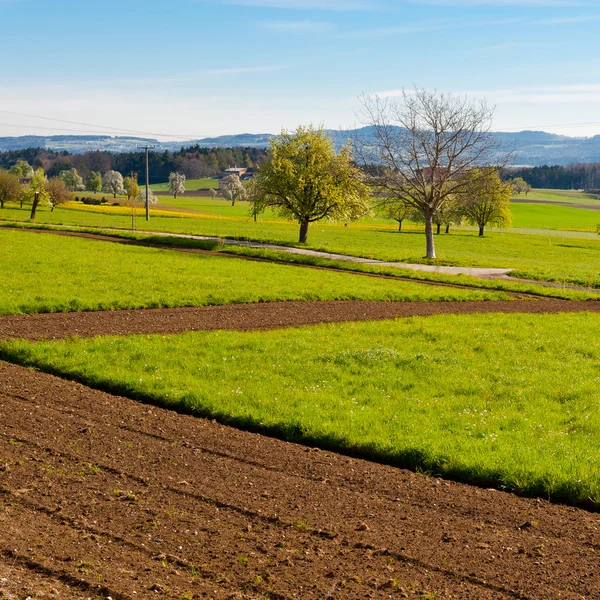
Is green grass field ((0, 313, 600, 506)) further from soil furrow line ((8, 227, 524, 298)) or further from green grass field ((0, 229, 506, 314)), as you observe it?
soil furrow line ((8, 227, 524, 298))

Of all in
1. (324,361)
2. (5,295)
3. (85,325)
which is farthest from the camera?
(5,295)

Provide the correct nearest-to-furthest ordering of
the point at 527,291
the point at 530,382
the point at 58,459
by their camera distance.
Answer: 1. the point at 58,459
2. the point at 530,382
3. the point at 527,291

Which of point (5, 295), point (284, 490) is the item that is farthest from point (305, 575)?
point (5, 295)

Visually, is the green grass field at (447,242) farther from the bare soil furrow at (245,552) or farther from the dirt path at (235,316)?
the bare soil furrow at (245,552)

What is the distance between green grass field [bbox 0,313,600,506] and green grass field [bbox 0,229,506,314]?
6633 mm

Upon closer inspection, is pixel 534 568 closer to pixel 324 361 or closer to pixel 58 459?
pixel 58 459

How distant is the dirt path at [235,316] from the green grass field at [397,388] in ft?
5.48

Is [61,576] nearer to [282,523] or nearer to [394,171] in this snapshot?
[282,523]

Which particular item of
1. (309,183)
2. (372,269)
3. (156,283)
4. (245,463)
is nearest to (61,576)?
(245,463)

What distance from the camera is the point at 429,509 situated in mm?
9883

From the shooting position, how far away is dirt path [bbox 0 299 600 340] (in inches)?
845

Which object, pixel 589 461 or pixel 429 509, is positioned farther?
pixel 589 461

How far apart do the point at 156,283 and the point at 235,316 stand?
290 inches

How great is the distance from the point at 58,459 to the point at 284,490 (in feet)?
11.6
